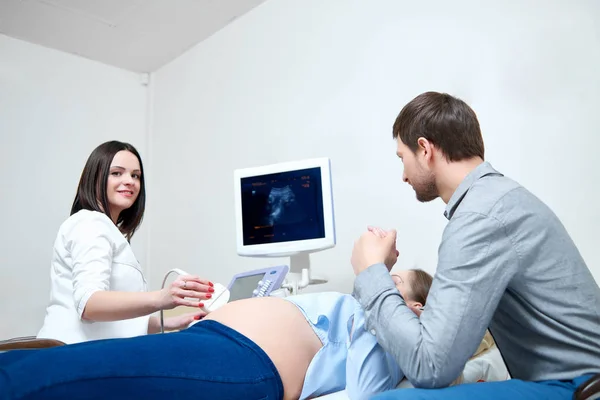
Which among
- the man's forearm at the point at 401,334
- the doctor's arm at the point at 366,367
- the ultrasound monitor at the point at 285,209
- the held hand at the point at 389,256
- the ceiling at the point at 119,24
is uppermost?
the ceiling at the point at 119,24

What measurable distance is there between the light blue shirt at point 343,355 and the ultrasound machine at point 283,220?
393 mm

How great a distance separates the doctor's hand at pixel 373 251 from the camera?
1160mm

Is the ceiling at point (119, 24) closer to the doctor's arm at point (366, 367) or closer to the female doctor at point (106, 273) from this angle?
the female doctor at point (106, 273)

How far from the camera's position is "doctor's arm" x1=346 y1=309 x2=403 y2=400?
3.95 ft

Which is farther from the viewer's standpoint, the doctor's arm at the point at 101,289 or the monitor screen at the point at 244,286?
the monitor screen at the point at 244,286

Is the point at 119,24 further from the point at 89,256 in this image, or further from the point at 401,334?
the point at 401,334

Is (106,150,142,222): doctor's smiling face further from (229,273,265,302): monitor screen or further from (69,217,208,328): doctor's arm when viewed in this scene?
(229,273,265,302): monitor screen

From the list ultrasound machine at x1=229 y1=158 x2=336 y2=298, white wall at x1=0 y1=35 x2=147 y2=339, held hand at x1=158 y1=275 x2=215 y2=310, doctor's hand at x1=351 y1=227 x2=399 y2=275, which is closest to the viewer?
doctor's hand at x1=351 y1=227 x2=399 y2=275

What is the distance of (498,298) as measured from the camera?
979 mm

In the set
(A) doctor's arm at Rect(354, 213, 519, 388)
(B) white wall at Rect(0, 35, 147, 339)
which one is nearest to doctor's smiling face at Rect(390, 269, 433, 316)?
(A) doctor's arm at Rect(354, 213, 519, 388)

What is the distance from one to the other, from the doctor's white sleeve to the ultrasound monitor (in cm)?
55

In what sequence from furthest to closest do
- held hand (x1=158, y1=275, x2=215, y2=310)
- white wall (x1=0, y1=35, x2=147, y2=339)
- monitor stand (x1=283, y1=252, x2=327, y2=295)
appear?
white wall (x1=0, y1=35, x2=147, y2=339)
monitor stand (x1=283, y1=252, x2=327, y2=295)
held hand (x1=158, y1=275, x2=215, y2=310)

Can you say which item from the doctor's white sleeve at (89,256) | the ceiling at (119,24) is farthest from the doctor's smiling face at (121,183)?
the ceiling at (119,24)

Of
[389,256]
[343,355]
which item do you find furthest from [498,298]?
[343,355]
